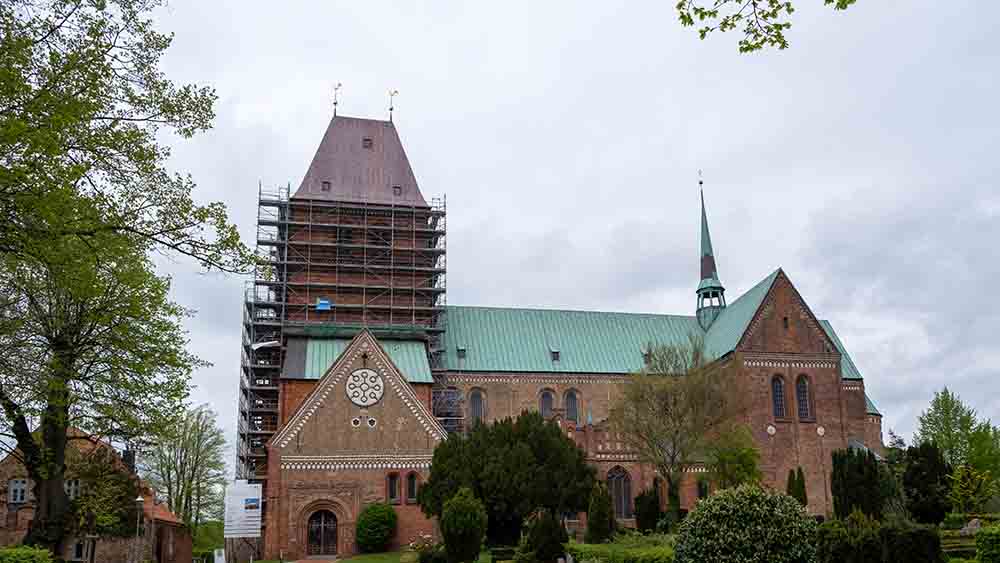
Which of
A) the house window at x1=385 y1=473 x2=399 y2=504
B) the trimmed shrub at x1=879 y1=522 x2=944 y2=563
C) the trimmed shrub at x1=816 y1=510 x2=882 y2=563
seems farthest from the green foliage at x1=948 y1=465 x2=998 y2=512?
the house window at x1=385 y1=473 x2=399 y2=504

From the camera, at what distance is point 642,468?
4606cm

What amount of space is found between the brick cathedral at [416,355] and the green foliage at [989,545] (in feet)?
82.1

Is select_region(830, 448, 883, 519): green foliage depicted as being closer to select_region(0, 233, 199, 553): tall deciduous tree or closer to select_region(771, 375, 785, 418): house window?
select_region(771, 375, 785, 418): house window

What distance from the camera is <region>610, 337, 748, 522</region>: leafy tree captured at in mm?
37406

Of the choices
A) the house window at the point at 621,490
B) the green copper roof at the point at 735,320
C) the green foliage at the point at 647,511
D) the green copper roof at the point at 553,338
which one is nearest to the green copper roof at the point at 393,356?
the green copper roof at the point at 553,338

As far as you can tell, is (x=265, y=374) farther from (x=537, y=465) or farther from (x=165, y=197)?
(x=165, y=197)

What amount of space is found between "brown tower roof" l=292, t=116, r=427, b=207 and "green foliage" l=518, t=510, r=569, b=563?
89.1 ft

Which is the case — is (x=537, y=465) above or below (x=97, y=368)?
below

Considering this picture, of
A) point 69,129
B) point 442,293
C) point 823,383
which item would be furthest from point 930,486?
point 69,129

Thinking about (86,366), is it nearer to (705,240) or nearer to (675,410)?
(675,410)

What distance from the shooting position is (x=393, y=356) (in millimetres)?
47125

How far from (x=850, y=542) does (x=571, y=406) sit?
107 feet

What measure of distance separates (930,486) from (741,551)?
19619 millimetres

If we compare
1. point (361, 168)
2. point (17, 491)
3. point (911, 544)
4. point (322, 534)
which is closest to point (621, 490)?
point (322, 534)
